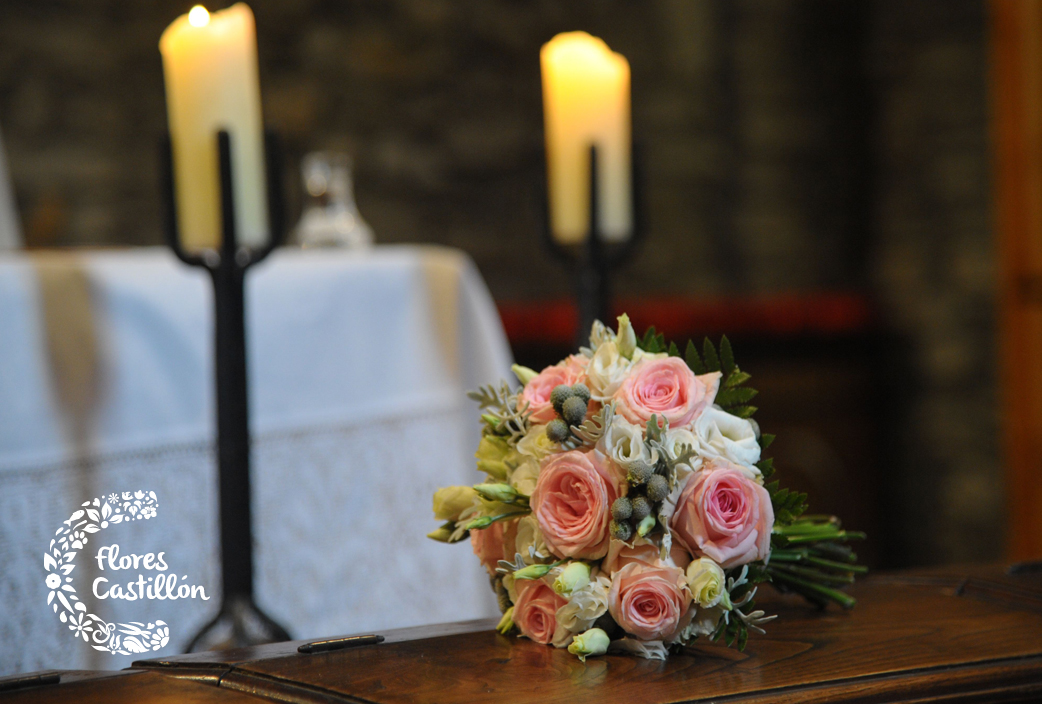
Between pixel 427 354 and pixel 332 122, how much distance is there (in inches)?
100

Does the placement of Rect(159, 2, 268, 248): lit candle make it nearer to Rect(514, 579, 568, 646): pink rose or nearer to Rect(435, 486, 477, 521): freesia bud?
Rect(435, 486, 477, 521): freesia bud

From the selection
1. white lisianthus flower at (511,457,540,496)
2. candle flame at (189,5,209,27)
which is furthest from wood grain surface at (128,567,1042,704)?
candle flame at (189,5,209,27)

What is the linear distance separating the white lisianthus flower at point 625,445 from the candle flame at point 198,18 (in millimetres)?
621

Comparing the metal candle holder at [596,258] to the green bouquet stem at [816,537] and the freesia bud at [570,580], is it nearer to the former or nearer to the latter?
the green bouquet stem at [816,537]

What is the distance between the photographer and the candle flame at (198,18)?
1.03m

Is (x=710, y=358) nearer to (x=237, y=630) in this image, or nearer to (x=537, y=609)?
(x=537, y=609)

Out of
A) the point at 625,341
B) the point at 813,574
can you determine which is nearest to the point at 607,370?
the point at 625,341

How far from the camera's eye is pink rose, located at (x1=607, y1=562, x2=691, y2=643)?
2.13 feet

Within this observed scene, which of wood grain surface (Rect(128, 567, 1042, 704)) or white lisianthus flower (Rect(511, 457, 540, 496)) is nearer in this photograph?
wood grain surface (Rect(128, 567, 1042, 704))

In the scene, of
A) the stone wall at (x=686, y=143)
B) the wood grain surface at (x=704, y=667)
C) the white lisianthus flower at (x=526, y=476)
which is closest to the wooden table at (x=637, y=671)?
the wood grain surface at (x=704, y=667)

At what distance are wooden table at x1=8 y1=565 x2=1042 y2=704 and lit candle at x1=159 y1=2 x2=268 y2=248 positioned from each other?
465 mm

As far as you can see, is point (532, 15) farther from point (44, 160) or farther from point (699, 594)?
point (699, 594)

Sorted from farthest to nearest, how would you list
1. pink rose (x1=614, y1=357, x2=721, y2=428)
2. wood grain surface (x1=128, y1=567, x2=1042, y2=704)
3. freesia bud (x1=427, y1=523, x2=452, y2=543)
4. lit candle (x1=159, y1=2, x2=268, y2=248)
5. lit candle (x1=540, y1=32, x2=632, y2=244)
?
lit candle (x1=540, y1=32, x2=632, y2=244) < lit candle (x1=159, y1=2, x2=268, y2=248) < freesia bud (x1=427, y1=523, x2=452, y2=543) < pink rose (x1=614, y1=357, x2=721, y2=428) < wood grain surface (x1=128, y1=567, x2=1042, y2=704)

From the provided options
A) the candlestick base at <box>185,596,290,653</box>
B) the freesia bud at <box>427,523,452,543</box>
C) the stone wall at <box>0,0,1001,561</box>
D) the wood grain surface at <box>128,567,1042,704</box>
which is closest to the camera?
the wood grain surface at <box>128,567,1042,704</box>
